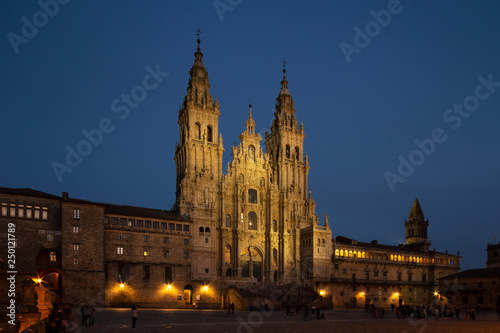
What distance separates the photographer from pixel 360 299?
8019 cm

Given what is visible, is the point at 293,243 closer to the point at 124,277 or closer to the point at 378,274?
the point at 378,274

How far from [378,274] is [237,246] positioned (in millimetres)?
28758

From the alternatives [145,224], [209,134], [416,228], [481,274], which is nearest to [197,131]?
[209,134]

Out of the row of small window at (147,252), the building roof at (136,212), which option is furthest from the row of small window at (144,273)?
the building roof at (136,212)

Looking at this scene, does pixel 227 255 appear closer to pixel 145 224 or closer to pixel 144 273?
pixel 144 273

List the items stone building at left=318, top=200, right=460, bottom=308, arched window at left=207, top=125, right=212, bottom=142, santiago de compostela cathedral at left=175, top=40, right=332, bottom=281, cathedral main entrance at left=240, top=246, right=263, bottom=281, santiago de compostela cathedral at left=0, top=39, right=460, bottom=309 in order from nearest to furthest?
1. santiago de compostela cathedral at left=0, top=39, right=460, bottom=309
2. santiago de compostela cathedral at left=175, top=40, right=332, bottom=281
3. cathedral main entrance at left=240, top=246, right=263, bottom=281
4. arched window at left=207, top=125, right=212, bottom=142
5. stone building at left=318, top=200, right=460, bottom=308

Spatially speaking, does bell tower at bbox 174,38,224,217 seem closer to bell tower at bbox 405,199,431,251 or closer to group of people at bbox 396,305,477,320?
group of people at bbox 396,305,477,320

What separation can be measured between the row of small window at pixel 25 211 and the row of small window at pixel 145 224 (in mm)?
8419

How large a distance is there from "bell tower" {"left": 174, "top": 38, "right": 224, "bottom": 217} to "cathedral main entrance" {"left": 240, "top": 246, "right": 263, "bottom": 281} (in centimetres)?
1041

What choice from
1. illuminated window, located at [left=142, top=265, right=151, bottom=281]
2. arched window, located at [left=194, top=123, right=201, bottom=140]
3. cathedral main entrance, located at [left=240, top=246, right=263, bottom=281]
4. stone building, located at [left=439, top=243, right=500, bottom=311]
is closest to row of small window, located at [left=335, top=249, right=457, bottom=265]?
stone building, located at [left=439, top=243, right=500, bottom=311]

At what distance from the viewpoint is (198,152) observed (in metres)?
76.6

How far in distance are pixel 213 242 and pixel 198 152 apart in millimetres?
16257

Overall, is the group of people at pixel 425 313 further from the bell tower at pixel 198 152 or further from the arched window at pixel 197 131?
the arched window at pixel 197 131

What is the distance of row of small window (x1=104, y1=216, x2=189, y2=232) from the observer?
5932 cm
